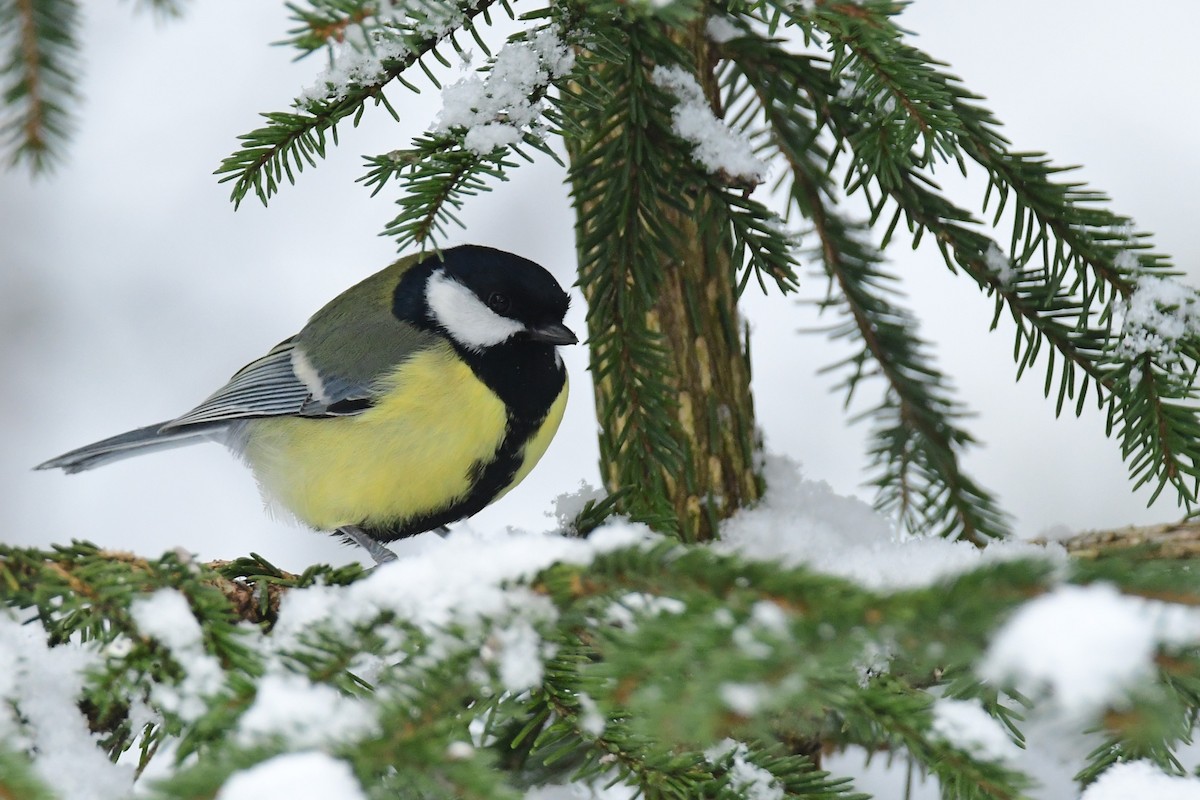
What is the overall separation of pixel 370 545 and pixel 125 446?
538 millimetres

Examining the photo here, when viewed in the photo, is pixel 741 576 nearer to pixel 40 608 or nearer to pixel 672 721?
pixel 672 721

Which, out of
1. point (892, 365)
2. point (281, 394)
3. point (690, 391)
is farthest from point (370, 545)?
point (892, 365)

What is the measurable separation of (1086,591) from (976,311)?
328 cm

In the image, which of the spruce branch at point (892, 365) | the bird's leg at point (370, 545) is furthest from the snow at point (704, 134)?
the bird's leg at point (370, 545)

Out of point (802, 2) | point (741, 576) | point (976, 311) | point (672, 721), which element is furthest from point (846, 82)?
point (976, 311)

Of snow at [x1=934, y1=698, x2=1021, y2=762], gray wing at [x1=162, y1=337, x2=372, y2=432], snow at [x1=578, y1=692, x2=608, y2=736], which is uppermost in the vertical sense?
gray wing at [x1=162, y1=337, x2=372, y2=432]

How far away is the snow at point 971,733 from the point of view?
0.74m

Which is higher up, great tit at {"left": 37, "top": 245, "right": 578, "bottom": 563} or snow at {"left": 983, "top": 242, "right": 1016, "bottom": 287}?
snow at {"left": 983, "top": 242, "right": 1016, "bottom": 287}

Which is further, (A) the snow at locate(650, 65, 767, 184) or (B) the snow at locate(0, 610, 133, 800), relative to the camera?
(A) the snow at locate(650, 65, 767, 184)

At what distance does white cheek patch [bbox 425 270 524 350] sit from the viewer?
1.79 metres

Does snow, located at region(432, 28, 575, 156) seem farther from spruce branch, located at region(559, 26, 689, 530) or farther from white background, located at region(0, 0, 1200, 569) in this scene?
white background, located at region(0, 0, 1200, 569)

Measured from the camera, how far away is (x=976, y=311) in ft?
12.1

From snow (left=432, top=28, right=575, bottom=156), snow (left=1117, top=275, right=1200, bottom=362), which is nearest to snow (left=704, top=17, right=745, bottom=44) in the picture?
snow (left=432, top=28, right=575, bottom=156)

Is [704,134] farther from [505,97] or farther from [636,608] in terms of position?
[636,608]
